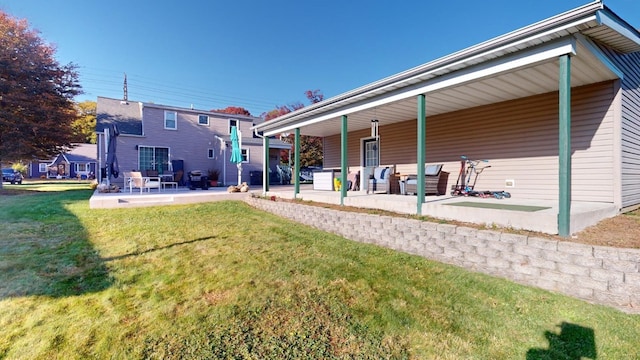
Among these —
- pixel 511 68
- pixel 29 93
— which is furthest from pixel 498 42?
pixel 29 93

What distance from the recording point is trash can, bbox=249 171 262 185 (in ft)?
53.5

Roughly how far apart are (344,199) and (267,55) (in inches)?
598

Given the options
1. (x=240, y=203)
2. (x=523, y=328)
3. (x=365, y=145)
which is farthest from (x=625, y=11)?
(x=240, y=203)

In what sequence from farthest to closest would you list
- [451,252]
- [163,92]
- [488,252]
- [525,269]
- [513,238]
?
[163,92]
[451,252]
[488,252]
[513,238]
[525,269]

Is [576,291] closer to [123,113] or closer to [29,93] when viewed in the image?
[29,93]

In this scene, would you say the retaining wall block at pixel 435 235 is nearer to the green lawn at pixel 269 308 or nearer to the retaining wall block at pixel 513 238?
the green lawn at pixel 269 308

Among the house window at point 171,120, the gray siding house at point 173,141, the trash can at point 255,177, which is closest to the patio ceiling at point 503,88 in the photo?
the trash can at point 255,177

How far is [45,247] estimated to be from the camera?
4.10 m

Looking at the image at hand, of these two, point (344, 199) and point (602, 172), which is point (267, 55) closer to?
point (344, 199)

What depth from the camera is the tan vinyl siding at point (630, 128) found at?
4941mm

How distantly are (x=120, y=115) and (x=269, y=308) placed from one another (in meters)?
17.0

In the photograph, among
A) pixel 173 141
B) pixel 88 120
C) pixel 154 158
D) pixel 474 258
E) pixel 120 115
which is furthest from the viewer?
pixel 88 120

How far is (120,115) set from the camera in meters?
15.5

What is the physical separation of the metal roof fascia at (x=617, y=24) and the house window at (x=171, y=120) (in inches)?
655
